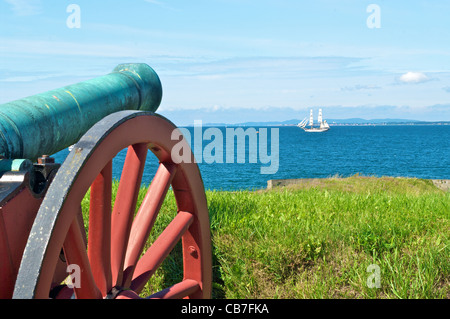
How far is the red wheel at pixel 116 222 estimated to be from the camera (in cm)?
225

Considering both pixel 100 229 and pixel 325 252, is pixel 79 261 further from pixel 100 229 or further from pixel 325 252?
pixel 325 252

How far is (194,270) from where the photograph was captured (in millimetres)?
3715

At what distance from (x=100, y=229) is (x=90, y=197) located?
0.19m

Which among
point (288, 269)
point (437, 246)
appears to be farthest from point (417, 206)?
point (288, 269)

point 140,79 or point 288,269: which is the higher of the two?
point 140,79

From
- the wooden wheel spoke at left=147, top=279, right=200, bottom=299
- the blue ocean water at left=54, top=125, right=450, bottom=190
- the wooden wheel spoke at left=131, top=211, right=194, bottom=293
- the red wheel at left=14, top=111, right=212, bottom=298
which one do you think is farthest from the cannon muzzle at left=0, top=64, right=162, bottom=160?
the blue ocean water at left=54, top=125, right=450, bottom=190

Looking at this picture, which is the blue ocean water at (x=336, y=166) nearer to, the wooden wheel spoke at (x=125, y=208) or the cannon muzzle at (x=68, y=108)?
the cannon muzzle at (x=68, y=108)

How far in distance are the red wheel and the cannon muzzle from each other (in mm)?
510

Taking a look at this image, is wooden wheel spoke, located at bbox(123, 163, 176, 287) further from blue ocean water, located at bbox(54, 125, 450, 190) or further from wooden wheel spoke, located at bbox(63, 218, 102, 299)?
blue ocean water, located at bbox(54, 125, 450, 190)

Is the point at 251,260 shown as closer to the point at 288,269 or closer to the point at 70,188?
the point at 288,269

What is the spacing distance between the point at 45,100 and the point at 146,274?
131 centimetres

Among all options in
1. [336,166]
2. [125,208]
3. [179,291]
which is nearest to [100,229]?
[125,208]

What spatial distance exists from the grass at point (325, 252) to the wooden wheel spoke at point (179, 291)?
644 millimetres

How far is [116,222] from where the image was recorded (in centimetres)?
306
